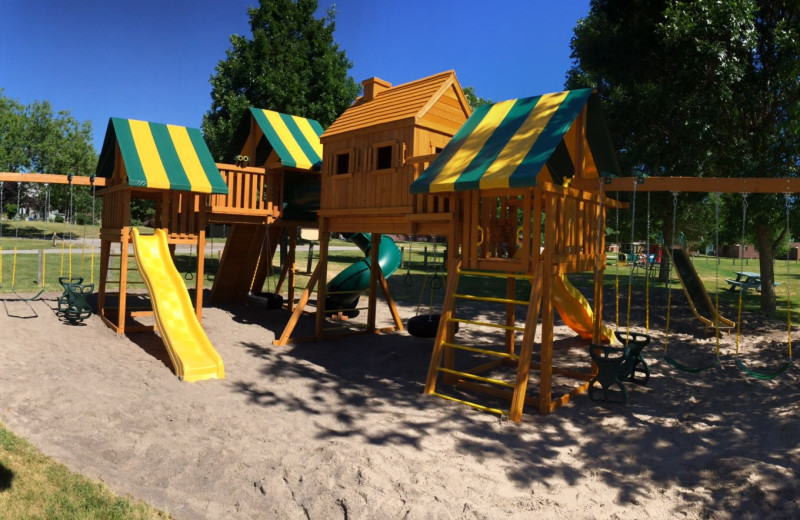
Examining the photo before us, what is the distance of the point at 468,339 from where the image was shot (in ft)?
39.5

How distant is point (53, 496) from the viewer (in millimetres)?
4570

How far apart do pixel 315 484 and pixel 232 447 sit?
4.27ft

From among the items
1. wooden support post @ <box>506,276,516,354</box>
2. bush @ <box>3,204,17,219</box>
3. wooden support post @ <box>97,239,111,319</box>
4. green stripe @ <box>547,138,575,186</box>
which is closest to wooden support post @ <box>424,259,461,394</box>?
wooden support post @ <box>506,276,516,354</box>

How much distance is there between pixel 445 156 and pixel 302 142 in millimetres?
6497

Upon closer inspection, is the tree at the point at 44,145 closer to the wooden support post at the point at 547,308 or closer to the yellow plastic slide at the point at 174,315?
the yellow plastic slide at the point at 174,315

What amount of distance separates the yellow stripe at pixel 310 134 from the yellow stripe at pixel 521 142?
709 cm

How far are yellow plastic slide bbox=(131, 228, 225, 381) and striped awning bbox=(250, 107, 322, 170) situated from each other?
358 centimetres

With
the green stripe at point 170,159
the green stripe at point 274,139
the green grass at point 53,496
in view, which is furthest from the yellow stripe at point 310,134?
the green grass at point 53,496

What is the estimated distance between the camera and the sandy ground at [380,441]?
4.77 meters

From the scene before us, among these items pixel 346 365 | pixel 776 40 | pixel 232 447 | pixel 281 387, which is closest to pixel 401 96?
pixel 346 365

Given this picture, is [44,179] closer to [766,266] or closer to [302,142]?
[302,142]

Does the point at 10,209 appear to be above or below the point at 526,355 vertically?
above

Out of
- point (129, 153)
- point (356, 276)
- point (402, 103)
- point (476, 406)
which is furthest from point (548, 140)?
point (129, 153)

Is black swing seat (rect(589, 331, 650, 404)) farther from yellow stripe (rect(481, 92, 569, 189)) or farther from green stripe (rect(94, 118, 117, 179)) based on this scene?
green stripe (rect(94, 118, 117, 179))
